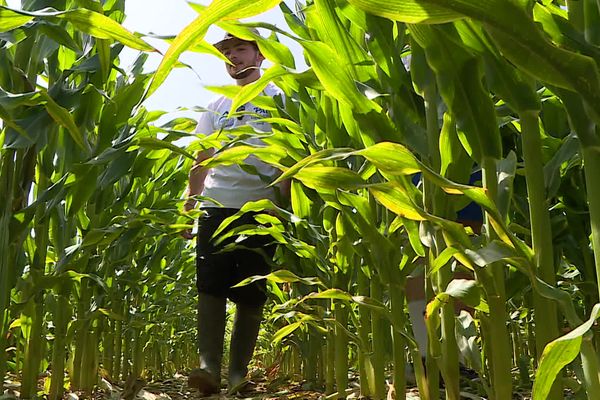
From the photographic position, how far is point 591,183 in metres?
0.49

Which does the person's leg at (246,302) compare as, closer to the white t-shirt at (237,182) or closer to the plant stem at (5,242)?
the white t-shirt at (237,182)

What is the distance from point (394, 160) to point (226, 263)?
1524 millimetres

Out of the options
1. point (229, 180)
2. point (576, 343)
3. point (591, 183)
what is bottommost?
point (576, 343)

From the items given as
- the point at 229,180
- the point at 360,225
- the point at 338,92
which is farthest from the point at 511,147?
the point at 229,180

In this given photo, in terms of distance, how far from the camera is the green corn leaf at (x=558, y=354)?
0.42 metres

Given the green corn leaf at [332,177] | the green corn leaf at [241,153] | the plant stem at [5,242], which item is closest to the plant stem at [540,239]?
the green corn leaf at [332,177]

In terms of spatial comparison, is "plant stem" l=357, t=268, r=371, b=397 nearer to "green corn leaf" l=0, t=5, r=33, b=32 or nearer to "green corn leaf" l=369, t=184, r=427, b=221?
"green corn leaf" l=369, t=184, r=427, b=221

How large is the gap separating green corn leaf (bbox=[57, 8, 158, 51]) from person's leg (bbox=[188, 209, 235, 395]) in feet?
4.18

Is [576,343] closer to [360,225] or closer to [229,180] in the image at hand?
[360,225]

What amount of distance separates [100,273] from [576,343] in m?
1.51

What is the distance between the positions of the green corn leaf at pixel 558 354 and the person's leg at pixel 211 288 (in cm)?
156

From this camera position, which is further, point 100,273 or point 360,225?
point 100,273

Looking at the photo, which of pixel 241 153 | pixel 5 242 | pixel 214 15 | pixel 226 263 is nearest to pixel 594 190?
pixel 214 15

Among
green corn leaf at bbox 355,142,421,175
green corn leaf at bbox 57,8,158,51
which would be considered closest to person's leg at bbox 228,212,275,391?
green corn leaf at bbox 57,8,158,51
